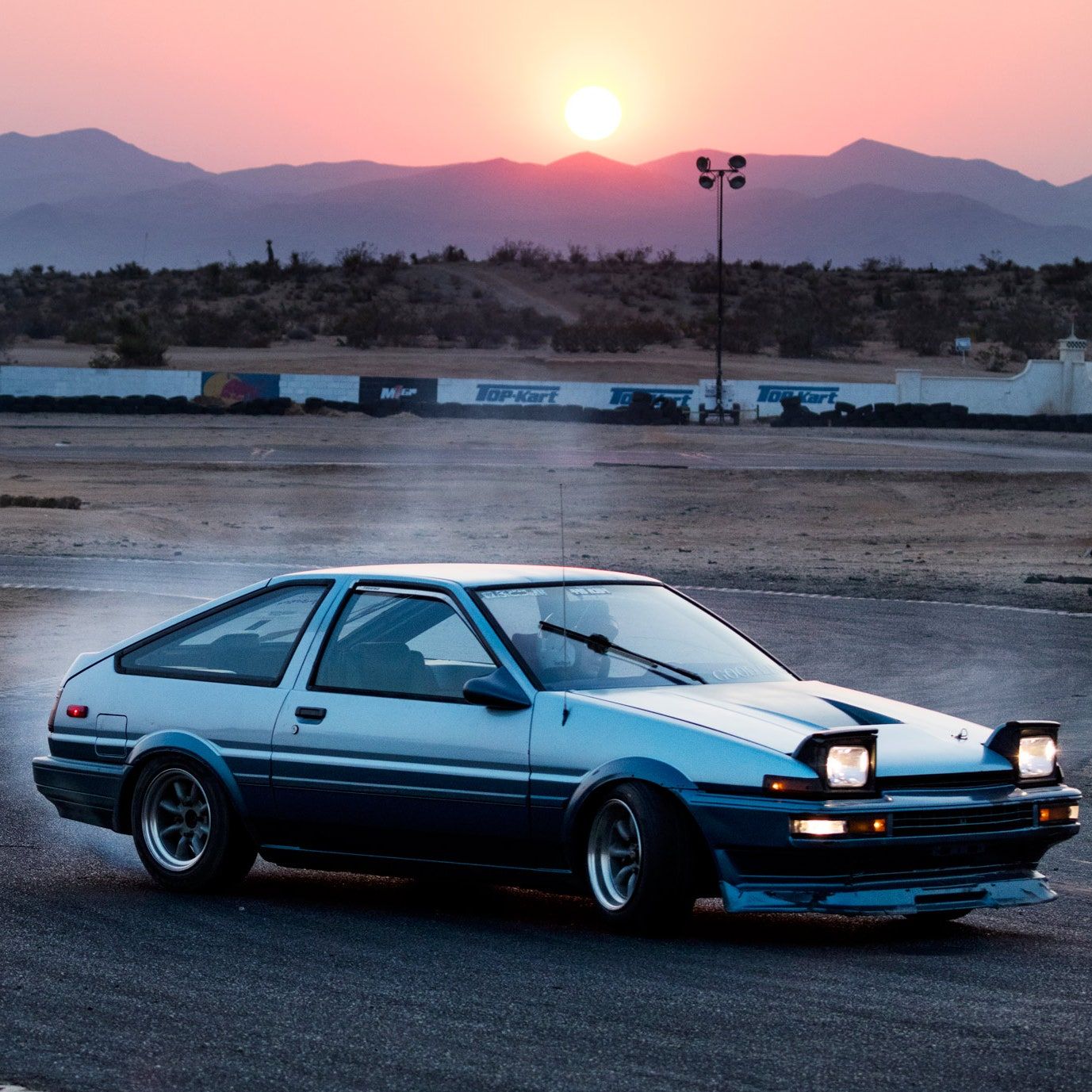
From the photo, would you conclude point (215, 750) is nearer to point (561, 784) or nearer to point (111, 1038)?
point (561, 784)

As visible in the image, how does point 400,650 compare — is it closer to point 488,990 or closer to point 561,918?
point 561,918

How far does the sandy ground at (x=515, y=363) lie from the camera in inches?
2697

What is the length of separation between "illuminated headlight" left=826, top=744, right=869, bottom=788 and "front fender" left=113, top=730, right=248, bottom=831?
2.36 meters

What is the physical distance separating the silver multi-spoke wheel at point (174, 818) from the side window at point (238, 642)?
0.43m

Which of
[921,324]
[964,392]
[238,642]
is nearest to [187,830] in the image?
[238,642]

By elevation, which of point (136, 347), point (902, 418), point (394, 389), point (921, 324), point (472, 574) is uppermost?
point (921, 324)

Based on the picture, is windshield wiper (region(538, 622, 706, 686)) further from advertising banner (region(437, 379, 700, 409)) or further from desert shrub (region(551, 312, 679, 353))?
desert shrub (region(551, 312, 679, 353))

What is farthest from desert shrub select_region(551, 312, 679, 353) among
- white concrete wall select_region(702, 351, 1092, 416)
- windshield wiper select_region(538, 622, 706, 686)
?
windshield wiper select_region(538, 622, 706, 686)

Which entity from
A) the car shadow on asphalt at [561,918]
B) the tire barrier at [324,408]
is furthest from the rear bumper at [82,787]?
the tire barrier at [324,408]

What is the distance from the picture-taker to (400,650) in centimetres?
662

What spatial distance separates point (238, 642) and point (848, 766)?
265cm

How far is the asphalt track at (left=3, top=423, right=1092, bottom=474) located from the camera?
41556 millimetres

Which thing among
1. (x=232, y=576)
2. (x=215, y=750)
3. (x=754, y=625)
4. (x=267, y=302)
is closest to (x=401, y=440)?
(x=232, y=576)

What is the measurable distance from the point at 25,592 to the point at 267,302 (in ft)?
262
